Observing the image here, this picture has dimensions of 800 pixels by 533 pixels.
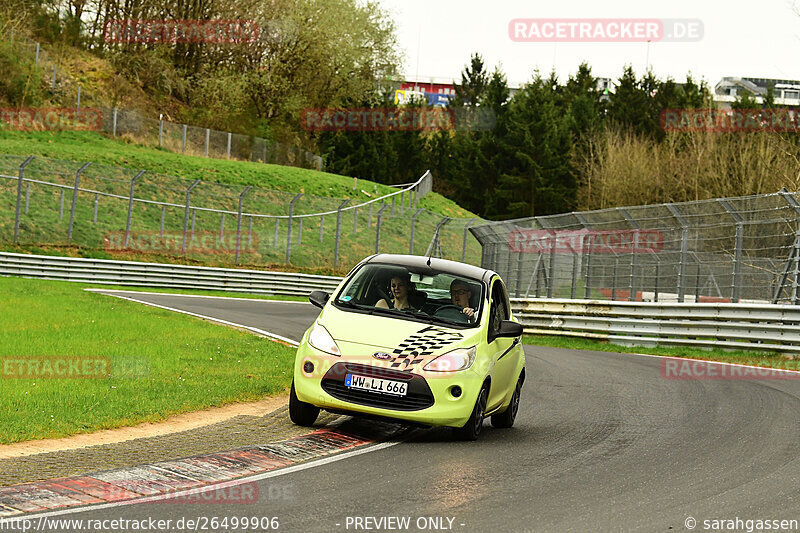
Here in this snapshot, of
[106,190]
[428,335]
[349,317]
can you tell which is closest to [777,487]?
[428,335]

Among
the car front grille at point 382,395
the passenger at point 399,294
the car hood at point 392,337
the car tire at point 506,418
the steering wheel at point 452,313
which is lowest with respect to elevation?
the car tire at point 506,418

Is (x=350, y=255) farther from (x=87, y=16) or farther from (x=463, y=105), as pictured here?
(x=463, y=105)

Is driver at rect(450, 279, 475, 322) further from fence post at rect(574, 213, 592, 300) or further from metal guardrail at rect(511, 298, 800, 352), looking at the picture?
fence post at rect(574, 213, 592, 300)

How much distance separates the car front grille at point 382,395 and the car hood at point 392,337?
80 millimetres

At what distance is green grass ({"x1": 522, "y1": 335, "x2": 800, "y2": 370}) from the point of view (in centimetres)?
1823

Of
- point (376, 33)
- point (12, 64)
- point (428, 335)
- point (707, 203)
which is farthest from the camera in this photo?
point (376, 33)

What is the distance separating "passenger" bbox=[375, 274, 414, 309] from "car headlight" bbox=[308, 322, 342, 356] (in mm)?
852

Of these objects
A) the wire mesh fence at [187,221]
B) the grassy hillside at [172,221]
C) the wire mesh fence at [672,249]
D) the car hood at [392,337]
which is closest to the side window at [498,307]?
the car hood at [392,337]

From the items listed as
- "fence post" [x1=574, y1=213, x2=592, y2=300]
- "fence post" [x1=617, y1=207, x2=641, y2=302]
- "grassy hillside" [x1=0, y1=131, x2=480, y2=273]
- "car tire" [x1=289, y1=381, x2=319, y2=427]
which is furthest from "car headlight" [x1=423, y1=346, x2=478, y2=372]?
"grassy hillside" [x1=0, y1=131, x2=480, y2=273]

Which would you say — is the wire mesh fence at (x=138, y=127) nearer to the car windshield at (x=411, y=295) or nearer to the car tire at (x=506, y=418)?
the car windshield at (x=411, y=295)

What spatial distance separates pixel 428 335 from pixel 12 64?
5329 centimetres

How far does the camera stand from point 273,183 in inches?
2309

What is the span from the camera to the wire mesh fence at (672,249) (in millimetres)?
19906

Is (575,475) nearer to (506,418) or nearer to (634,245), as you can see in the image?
(506,418)
